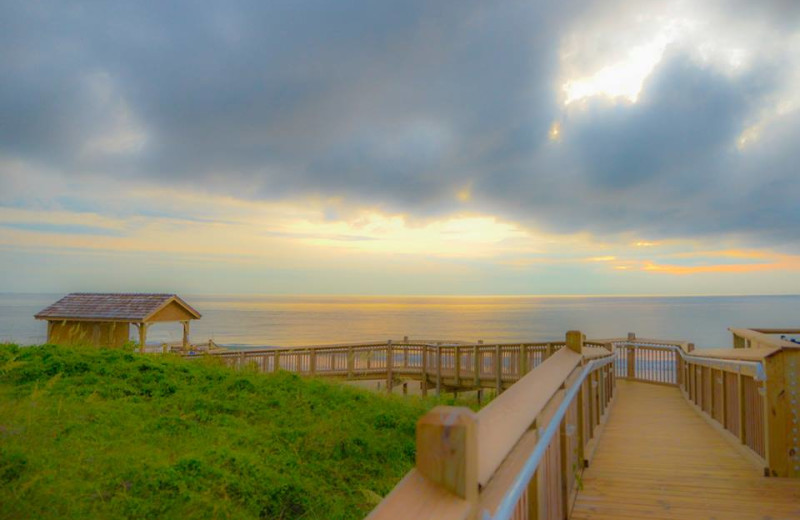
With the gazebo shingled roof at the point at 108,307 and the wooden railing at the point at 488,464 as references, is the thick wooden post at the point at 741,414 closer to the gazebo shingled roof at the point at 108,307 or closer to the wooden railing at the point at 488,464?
the wooden railing at the point at 488,464

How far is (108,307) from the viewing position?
70.1 feet

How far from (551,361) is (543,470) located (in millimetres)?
1594

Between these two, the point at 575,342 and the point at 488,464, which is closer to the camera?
the point at 488,464

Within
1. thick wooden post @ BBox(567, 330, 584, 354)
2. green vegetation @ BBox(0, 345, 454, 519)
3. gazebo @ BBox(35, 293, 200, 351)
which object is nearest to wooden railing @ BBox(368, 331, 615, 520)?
thick wooden post @ BBox(567, 330, 584, 354)

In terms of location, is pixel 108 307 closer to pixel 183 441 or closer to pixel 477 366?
pixel 477 366

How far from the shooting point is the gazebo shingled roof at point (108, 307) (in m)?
20.8

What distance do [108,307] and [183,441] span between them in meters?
17.6

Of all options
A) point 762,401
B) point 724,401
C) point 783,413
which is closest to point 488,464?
point 783,413

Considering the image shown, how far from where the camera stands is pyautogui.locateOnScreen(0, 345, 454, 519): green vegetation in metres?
4.66

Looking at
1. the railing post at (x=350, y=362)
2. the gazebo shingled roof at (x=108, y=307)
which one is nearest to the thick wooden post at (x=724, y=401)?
the railing post at (x=350, y=362)

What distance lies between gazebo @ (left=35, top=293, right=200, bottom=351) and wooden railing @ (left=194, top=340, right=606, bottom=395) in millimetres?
4809

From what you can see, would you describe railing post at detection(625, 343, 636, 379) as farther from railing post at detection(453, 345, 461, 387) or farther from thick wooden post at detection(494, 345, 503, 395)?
railing post at detection(453, 345, 461, 387)

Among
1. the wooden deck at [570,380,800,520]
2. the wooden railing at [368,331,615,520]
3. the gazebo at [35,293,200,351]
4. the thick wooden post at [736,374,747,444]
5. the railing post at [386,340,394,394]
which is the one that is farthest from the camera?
the gazebo at [35,293,200,351]

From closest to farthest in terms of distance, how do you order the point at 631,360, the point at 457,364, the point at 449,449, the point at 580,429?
the point at 449,449 < the point at 580,429 < the point at 631,360 < the point at 457,364
